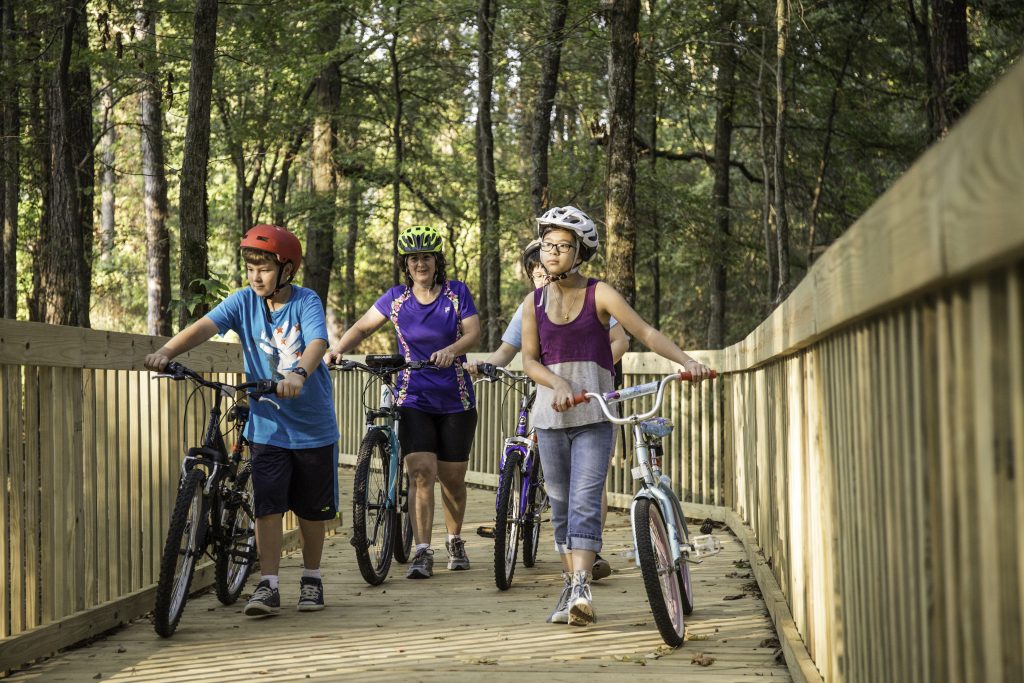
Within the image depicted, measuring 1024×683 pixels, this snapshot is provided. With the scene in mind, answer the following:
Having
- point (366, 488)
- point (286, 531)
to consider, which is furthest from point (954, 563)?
point (286, 531)

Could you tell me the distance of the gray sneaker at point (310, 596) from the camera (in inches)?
253

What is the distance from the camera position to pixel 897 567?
262 centimetres

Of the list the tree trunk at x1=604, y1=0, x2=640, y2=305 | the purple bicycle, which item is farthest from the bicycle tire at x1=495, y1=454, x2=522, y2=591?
the tree trunk at x1=604, y1=0, x2=640, y2=305

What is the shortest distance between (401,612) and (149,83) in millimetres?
17054

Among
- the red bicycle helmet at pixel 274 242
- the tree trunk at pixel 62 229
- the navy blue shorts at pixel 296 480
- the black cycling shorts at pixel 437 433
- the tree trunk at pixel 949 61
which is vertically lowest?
the navy blue shorts at pixel 296 480

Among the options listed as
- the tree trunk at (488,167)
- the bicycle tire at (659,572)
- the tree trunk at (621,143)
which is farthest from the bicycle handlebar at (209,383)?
the tree trunk at (488,167)

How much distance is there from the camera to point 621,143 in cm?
1207

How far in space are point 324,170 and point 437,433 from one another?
1708 centimetres

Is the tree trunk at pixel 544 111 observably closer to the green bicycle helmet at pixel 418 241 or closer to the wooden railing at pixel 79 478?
the green bicycle helmet at pixel 418 241

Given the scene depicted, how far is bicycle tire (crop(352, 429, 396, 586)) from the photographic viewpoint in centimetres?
689

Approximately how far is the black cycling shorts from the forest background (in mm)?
4256

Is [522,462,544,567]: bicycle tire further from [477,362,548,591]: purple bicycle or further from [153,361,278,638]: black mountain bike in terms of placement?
[153,361,278,638]: black mountain bike

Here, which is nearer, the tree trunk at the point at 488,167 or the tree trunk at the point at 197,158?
the tree trunk at the point at 197,158

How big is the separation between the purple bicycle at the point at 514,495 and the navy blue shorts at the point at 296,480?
36.2 inches
